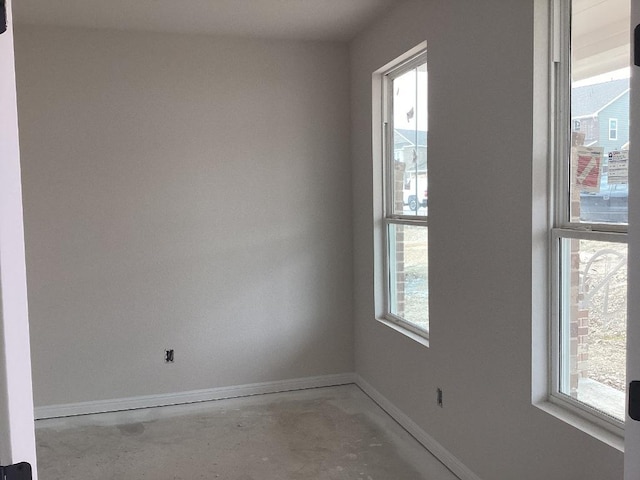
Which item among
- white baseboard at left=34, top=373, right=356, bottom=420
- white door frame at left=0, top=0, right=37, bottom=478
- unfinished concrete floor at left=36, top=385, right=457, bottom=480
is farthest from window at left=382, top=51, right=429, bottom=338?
white door frame at left=0, top=0, right=37, bottom=478

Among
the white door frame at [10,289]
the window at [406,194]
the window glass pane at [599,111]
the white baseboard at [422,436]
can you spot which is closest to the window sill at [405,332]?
the window at [406,194]

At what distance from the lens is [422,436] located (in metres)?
3.38

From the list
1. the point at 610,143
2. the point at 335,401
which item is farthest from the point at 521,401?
the point at 335,401

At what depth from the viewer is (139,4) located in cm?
346

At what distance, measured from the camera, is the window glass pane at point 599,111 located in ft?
6.69

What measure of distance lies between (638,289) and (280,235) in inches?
132

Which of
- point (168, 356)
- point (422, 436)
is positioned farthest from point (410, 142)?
point (168, 356)

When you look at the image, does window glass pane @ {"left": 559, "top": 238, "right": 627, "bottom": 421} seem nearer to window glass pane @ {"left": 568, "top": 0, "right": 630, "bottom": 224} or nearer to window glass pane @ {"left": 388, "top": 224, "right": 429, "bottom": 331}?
window glass pane @ {"left": 568, "top": 0, "right": 630, "bottom": 224}

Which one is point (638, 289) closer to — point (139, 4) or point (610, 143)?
point (610, 143)

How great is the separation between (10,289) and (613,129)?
1956 mm

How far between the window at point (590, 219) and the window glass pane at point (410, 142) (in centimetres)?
118

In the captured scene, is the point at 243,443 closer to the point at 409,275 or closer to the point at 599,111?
the point at 409,275

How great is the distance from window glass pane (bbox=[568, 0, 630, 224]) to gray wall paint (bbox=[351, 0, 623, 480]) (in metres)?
0.17

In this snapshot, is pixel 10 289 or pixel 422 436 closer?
pixel 10 289
